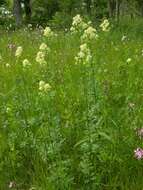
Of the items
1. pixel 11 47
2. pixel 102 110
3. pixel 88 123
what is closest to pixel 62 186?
pixel 88 123

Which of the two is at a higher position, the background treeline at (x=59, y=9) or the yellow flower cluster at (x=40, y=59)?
the yellow flower cluster at (x=40, y=59)

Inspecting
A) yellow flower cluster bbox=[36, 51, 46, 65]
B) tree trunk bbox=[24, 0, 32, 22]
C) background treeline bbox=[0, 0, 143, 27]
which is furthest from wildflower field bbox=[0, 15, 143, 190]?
tree trunk bbox=[24, 0, 32, 22]

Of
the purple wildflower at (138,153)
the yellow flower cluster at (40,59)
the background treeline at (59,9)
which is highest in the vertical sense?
the yellow flower cluster at (40,59)

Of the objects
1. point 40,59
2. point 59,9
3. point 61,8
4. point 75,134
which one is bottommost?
point 59,9

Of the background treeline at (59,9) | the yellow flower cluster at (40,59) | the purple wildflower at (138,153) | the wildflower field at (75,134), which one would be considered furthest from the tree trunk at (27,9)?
the purple wildflower at (138,153)

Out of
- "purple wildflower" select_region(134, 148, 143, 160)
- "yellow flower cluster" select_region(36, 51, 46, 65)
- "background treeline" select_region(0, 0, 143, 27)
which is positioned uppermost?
"yellow flower cluster" select_region(36, 51, 46, 65)

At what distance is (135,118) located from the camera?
14.7 feet

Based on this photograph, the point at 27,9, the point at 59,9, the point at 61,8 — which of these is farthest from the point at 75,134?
the point at 59,9

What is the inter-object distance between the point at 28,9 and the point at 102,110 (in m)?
32.1

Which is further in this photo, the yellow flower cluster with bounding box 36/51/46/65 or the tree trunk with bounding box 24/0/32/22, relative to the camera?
the tree trunk with bounding box 24/0/32/22

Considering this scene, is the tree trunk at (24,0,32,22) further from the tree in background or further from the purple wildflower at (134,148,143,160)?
the purple wildflower at (134,148,143,160)

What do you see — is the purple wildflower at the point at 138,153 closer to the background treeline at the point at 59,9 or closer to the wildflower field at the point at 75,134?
the wildflower field at the point at 75,134

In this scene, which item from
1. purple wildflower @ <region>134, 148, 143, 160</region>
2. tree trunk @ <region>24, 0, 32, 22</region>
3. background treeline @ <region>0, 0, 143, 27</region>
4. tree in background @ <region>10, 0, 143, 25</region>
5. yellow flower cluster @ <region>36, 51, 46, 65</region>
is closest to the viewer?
purple wildflower @ <region>134, 148, 143, 160</region>

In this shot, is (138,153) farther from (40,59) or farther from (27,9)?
(27,9)
